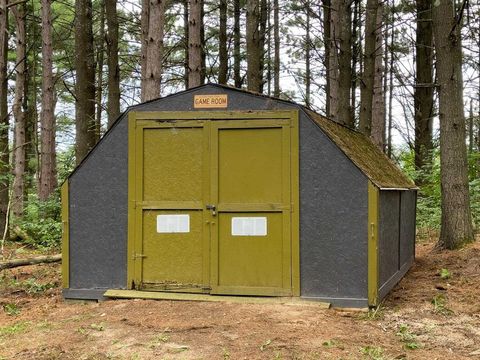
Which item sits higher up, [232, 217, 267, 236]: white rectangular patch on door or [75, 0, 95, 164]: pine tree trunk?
[75, 0, 95, 164]: pine tree trunk

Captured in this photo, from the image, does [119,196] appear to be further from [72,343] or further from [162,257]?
[72,343]

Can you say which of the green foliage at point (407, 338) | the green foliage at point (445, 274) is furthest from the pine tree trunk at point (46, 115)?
the green foliage at point (407, 338)

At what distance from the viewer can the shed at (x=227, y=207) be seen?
597 cm

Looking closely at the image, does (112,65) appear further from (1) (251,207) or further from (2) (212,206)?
(1) (251,207)

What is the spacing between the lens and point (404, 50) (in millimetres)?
21281

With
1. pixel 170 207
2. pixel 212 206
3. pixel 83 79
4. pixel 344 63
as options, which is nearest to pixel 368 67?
pixel 344 63

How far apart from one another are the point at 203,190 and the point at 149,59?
14.2ft

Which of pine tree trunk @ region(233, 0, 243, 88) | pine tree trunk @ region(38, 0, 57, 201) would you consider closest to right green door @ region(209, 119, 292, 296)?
pine tree trunk @ region(38, 0, 57, 201)

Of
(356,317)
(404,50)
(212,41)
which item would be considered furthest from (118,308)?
(404,50)

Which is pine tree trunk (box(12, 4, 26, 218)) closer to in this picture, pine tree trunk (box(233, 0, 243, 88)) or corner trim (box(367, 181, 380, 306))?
pine tree trunk (box(233, 0, 243, 88))

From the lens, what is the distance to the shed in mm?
5969

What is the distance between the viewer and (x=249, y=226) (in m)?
6.18

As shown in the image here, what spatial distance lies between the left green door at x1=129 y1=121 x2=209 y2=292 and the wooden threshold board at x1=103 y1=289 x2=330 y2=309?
10cm

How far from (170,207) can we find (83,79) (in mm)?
7366
